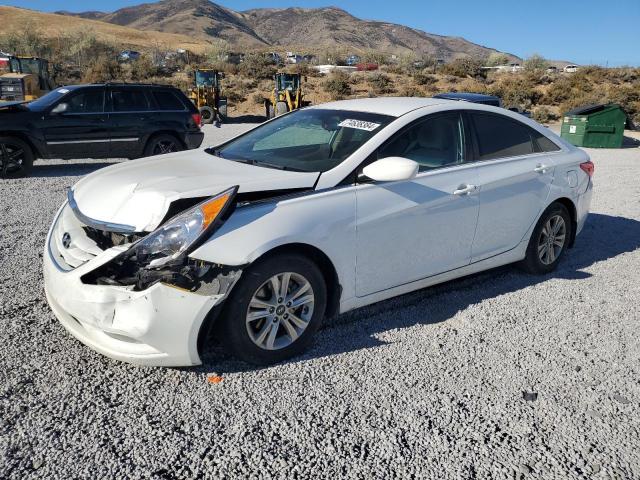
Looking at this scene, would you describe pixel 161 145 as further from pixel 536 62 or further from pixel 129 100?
pixel 536 62

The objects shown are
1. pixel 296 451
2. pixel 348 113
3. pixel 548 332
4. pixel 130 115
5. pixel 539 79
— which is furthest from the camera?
pixel 539 79

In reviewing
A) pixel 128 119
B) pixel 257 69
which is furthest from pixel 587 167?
pixel 257 69

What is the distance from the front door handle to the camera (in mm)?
4326

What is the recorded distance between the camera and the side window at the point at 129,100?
10.8 meters

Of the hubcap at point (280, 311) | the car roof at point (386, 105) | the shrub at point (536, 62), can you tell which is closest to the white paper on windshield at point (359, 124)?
the car roof at point (386, 105)

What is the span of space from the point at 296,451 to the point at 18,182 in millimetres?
8534

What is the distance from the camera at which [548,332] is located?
4215 millimetres

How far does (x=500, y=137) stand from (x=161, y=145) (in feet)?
26.0

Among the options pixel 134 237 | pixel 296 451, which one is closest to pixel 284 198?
pixel 134 237

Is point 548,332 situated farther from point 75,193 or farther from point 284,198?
point 75,193

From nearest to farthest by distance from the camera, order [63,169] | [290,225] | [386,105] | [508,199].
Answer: [290,225] → [386,105] → [508,199] → [63,169]

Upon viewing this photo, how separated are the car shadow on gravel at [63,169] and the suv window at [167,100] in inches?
69.1

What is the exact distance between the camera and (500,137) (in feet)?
16.1

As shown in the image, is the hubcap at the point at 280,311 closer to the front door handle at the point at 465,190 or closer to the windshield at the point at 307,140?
the windshield at the point at 307,140
